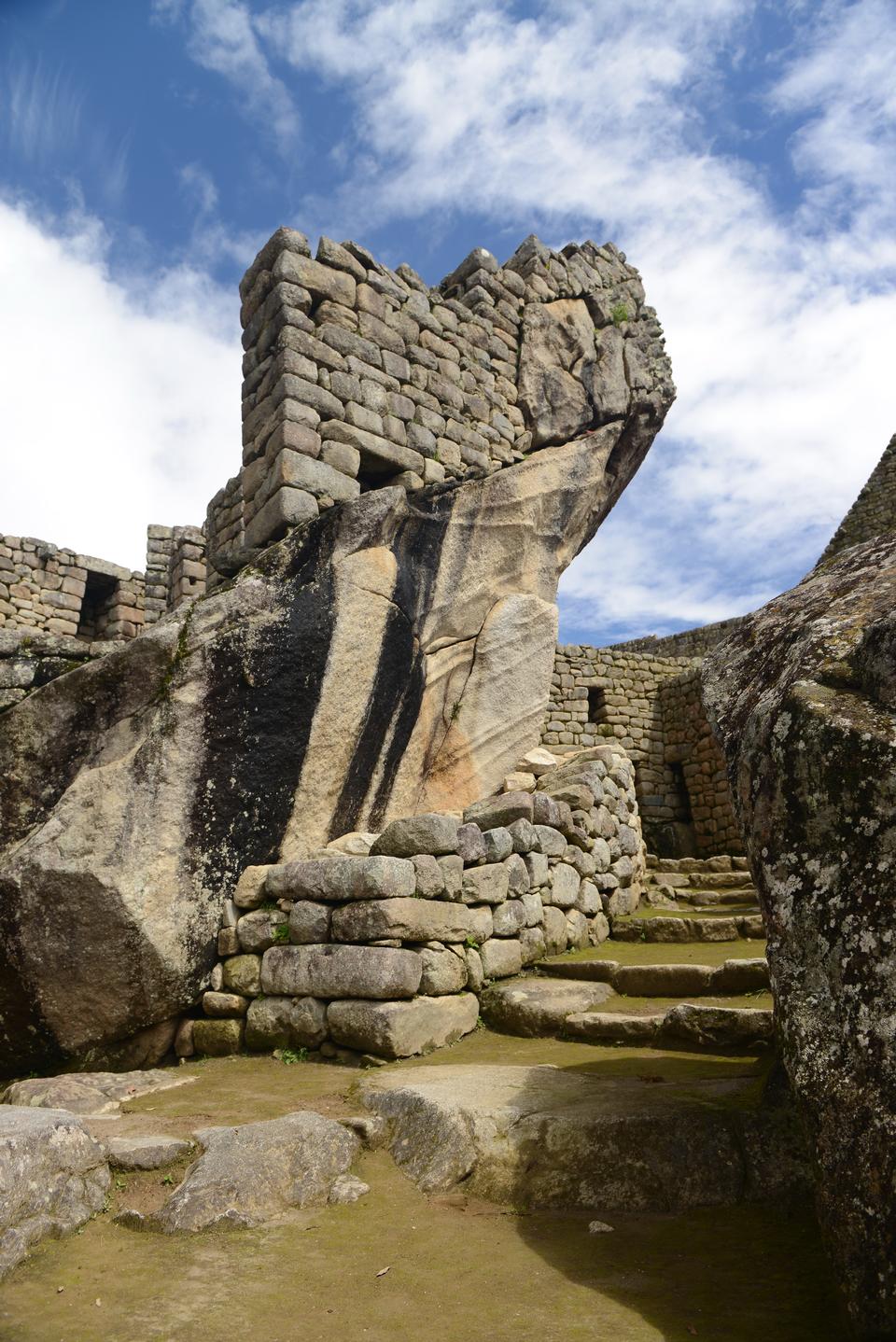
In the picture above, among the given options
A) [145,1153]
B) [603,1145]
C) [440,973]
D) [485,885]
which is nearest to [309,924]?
[440,973]

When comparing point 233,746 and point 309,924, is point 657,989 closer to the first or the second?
point 309,924

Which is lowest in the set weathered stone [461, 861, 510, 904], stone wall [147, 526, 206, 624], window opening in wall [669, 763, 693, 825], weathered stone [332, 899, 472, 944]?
weathered stone [332, 899, 472, 944]

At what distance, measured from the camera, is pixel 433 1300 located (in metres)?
2.58

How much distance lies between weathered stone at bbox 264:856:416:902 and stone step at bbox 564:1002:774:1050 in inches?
50.2

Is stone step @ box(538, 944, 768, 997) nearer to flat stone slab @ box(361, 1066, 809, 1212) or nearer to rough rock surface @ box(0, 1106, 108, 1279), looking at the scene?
flat stone slab @ box(361, 1066, 809, 1212)

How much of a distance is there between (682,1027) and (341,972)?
6.38ft

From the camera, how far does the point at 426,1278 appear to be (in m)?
2.73

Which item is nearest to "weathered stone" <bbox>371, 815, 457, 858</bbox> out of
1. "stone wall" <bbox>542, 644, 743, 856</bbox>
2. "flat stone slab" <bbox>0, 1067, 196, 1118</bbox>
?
"flat stone slab" <bbox>0, 1067, 196, 1118</bbox>

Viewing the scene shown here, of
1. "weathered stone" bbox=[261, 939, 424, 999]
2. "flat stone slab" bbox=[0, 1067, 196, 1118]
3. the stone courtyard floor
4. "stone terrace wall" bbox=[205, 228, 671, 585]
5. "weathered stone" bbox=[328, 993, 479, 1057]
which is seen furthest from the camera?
"stone terrace wall" bbox=[205, 228, 671, 585]

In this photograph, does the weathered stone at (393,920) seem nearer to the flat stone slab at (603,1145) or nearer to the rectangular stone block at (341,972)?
→ the rectangular stone block at (341,972)

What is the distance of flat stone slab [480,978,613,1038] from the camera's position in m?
5.30

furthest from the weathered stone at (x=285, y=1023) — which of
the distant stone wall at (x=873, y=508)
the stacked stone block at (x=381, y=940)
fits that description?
the distant stone wall at (x=873, y=508)

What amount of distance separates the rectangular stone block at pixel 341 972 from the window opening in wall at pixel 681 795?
32.5 ft

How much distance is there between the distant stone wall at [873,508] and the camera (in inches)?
849
